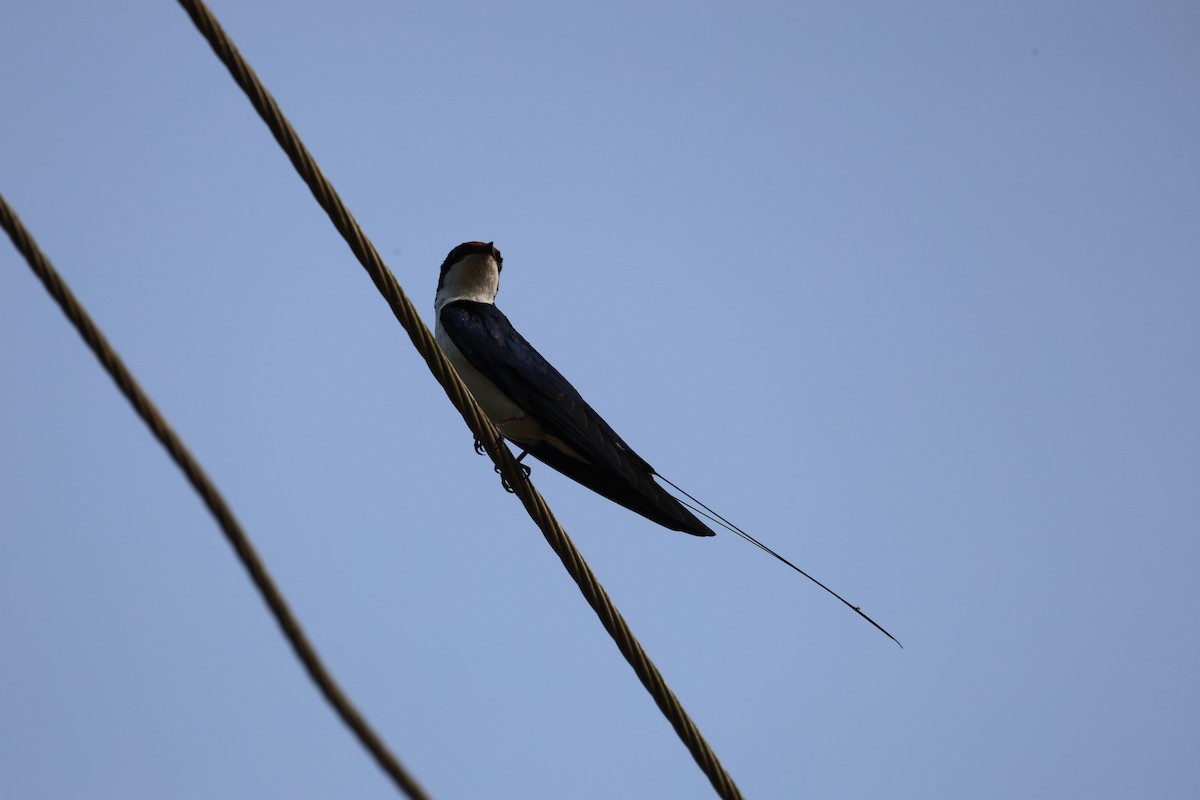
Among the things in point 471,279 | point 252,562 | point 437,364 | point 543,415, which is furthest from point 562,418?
point 252,562

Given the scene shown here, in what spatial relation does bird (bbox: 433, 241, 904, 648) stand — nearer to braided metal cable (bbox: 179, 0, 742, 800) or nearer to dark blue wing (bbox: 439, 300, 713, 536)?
dark blue wing (bbox: 439, 300, 713, 536)

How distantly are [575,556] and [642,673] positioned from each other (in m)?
0.33

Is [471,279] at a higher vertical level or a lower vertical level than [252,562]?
higher

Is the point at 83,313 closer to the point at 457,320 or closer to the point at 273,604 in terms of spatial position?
the point at 273,604

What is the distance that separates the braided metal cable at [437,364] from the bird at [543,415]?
1.34 m

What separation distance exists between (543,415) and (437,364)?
73.0 inches

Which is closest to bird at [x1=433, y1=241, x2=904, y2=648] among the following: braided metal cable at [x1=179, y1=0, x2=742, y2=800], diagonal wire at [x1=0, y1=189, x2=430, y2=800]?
braided metal cable at [x1=179, y1=0, x2=742, y2=800]

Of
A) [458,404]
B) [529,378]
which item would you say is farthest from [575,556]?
[529,378]

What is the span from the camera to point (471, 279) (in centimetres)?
595

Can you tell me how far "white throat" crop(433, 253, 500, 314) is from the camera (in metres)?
5.93

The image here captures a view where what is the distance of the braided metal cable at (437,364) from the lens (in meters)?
2.22

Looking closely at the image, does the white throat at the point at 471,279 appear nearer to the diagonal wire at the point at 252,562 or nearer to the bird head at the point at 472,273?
the bird head at the point at 472,273

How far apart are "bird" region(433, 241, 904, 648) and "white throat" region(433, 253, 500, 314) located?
0.47 meters

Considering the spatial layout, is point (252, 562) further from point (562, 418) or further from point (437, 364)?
point (562, 418)
